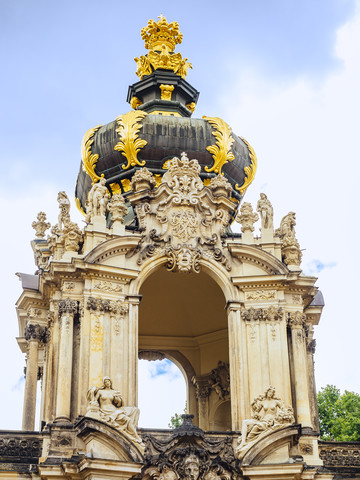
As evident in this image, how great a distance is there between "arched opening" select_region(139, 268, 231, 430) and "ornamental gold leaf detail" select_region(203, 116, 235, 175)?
11.7 feet

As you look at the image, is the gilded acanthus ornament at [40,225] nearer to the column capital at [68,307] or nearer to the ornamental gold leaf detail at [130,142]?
the ornamental gold leaf detail at [130,142]

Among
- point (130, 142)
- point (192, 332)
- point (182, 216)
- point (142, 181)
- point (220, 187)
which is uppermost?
point (130, 142)

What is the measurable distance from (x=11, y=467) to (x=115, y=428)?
258cm

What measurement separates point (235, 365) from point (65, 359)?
4099 mm

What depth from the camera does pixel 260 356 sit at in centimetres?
2486

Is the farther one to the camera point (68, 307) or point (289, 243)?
point (289, 243)

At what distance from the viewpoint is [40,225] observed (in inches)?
1170

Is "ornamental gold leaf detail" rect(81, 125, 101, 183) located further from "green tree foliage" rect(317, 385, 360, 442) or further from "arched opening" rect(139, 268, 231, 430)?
"green tree foliage" rect(317, 385, 360, 442)

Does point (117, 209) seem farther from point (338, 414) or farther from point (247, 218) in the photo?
point (338, 414)

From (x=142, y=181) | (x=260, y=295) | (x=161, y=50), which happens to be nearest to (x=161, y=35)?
(x=161, y=50)

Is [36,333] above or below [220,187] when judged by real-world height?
below

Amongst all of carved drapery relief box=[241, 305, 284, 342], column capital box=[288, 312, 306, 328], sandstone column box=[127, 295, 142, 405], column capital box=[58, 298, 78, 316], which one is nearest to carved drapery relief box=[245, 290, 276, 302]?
carved drapery relief box=[241, 305, 284, 342]

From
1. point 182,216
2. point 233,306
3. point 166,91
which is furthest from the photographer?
point 166,91

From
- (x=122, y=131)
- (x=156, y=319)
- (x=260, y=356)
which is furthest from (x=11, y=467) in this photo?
(x=122, y=131)
